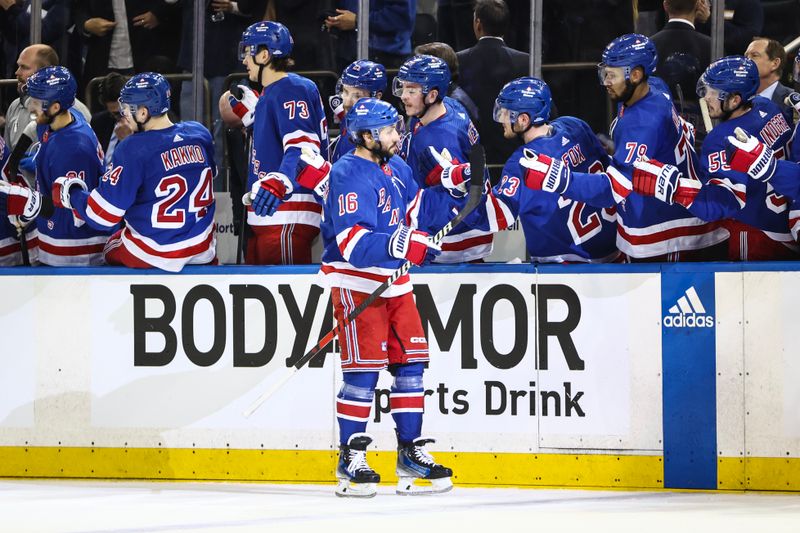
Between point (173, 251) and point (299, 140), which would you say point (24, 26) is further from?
point (299, 140)

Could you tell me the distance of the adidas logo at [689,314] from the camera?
515cm

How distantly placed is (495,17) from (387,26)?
569 millimetres

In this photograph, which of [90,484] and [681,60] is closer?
[90,484]

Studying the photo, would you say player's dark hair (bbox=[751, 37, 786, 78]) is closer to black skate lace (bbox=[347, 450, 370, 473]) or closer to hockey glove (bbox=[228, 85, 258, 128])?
hockey glove (bbox=[228, 85, 258, 128])

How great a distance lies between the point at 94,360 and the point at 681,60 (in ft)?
10.2

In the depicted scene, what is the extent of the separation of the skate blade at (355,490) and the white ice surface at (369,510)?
36mm

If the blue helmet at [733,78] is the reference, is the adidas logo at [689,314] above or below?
below

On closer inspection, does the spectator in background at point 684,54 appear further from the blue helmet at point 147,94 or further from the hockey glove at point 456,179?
the blue helmet at point 147,94

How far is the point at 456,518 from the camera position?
14.8 feet

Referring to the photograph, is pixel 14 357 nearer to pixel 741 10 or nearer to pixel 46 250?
pixel 46 250

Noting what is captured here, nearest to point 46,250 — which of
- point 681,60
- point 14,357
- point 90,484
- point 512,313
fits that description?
point 14,357

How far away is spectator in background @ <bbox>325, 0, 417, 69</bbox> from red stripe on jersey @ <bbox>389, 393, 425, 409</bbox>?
2.34m

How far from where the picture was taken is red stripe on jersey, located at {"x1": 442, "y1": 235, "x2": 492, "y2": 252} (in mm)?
5633

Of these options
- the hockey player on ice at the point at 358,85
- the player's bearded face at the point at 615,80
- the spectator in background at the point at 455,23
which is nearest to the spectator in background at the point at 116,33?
the spectator in background at the point at 455,23
